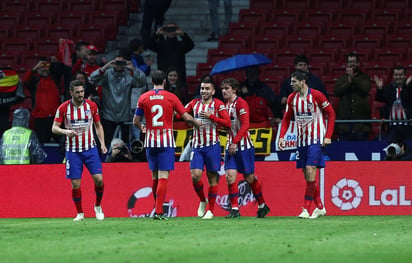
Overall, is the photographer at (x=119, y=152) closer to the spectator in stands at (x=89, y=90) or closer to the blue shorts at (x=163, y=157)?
the spectator in stands at (x=89, y=90)

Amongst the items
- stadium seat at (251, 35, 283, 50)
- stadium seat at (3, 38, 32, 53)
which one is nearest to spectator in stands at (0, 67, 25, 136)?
stadium seat at (3, 38, 32, 53)

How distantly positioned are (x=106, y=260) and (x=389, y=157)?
9252 mm

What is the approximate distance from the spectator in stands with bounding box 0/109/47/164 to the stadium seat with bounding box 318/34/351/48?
6.84 meters

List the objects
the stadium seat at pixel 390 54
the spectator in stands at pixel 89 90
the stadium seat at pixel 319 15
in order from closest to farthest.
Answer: the spectator in stands at pixel 89 90, the stadium seat at pixel 390 54, the stadium seat at pixel 319 15

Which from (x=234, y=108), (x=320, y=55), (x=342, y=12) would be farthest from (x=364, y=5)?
(x=234, y=108)

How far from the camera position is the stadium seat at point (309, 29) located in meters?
22.5

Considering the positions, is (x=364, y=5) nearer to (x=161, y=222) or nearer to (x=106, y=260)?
(x=161, y=222)

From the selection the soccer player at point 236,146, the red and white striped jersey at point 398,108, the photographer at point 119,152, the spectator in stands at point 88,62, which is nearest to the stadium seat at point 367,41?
the red and white striped jersey at point 398,108

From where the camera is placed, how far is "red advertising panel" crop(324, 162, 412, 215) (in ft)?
55.9

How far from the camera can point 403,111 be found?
711 inches

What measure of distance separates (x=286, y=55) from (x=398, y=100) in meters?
4.28

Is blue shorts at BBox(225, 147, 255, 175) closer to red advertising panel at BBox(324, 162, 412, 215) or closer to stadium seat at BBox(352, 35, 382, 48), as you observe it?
red advertising panel at BBox(324, 162, 412, 215)

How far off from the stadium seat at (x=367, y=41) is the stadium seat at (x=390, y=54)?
35 cm

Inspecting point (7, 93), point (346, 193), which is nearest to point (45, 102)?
point (7, 93)
